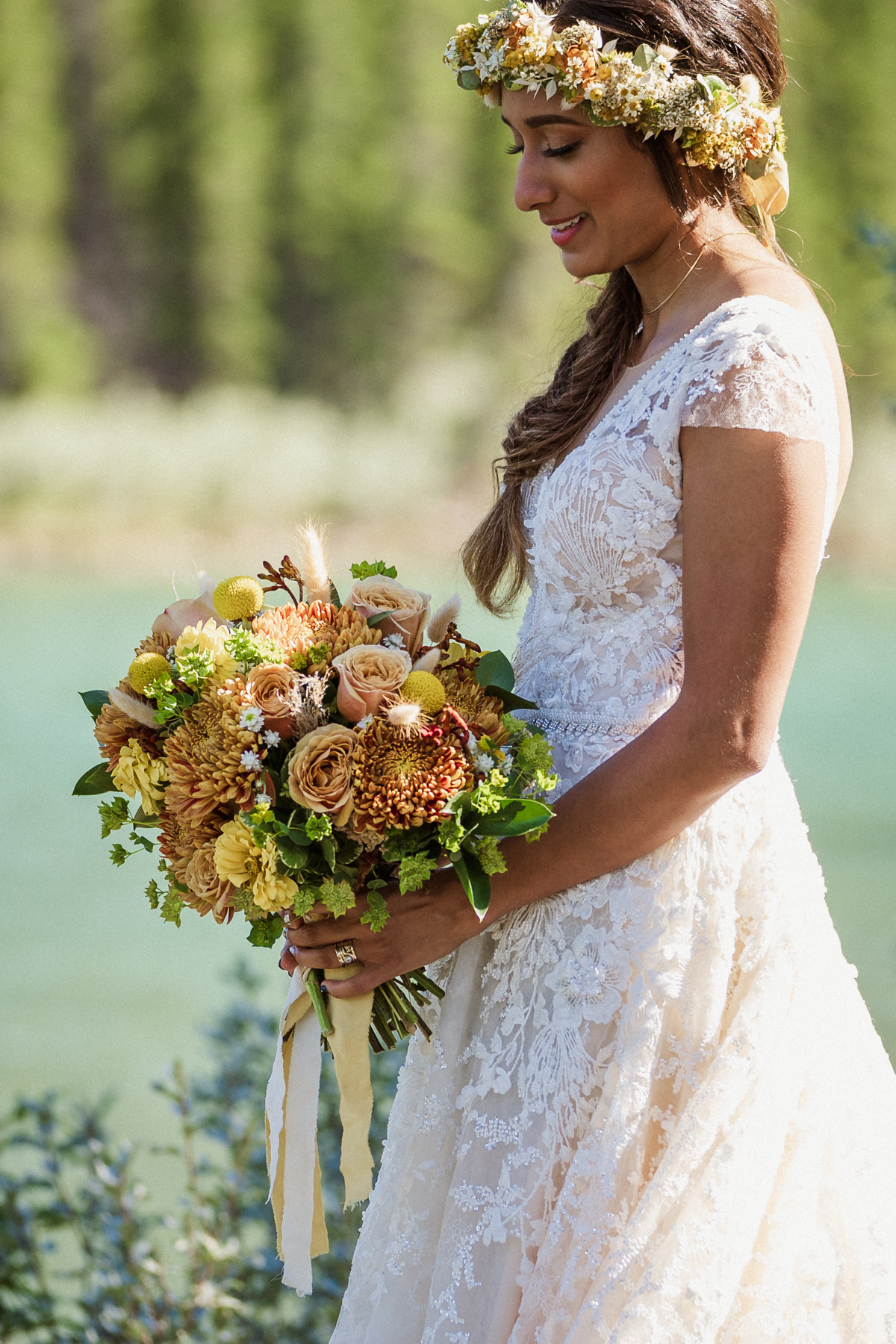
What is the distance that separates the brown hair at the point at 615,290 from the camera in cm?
130

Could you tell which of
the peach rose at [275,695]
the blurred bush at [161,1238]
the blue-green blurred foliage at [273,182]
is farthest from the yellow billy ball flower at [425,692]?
the blue-green blurred foliage at [273,182]

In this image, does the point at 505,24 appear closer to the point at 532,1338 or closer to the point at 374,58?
the point at 532,1338

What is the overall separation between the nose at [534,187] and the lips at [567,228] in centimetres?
3

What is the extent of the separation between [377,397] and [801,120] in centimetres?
133

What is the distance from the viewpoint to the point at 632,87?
49.0 inches

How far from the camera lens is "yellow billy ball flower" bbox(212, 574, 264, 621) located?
1267 millimetres

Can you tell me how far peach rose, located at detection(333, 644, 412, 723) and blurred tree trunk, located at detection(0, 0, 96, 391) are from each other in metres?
2.47

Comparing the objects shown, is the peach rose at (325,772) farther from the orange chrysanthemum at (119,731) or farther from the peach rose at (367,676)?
the orange chrysanthemum at (119,731)

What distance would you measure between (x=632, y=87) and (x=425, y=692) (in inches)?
24.9

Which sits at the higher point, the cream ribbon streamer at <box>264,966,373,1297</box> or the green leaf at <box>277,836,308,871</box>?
the green leaf at <box>277,836,308,871</box>

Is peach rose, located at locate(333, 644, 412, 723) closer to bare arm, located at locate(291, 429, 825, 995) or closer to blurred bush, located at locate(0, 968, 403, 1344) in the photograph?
bare arm, located at locate(291, 429, 825, 995)

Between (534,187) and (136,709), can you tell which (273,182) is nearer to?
(534,187)

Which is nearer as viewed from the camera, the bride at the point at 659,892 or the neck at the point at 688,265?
the bride at the point at 659,892

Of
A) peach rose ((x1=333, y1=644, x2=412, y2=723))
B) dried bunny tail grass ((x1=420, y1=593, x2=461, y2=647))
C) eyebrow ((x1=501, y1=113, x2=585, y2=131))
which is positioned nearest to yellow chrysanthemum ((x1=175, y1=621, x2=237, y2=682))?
peach rose ((x1=333, y1=644, x2=412, y2=723))
